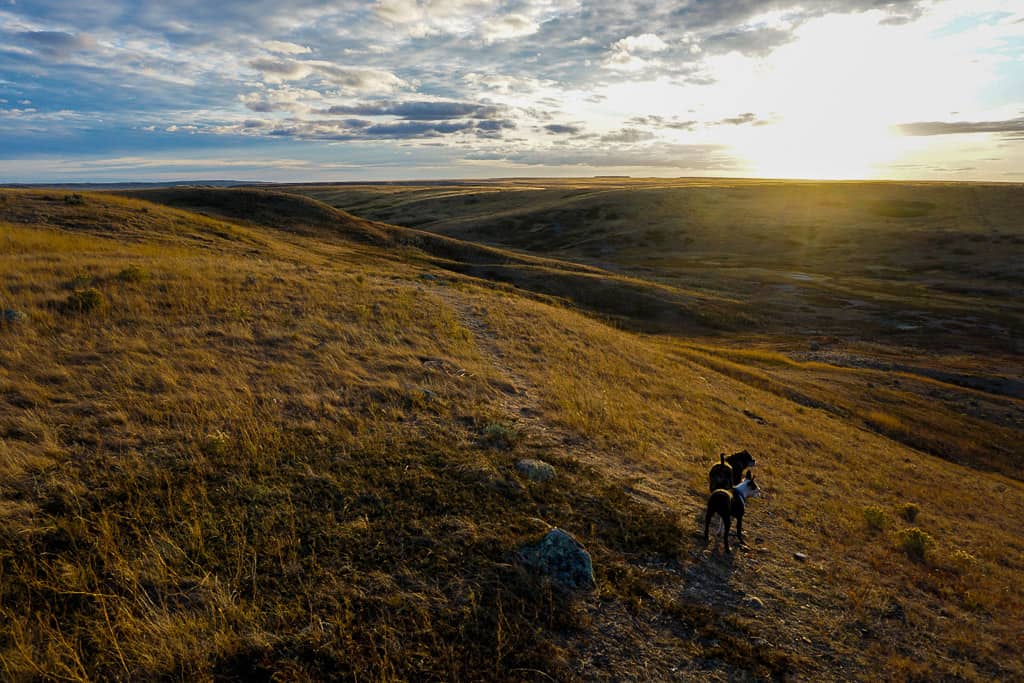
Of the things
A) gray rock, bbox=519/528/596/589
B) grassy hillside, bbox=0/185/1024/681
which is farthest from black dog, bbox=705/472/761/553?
gray rock, bbox=519/528/596/589

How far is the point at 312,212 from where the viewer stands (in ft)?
227

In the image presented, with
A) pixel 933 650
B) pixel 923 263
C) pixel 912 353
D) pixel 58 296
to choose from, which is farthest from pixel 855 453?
pixel 923 263

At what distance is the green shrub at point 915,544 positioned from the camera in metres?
10.9

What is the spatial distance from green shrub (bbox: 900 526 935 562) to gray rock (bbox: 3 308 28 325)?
21567mm

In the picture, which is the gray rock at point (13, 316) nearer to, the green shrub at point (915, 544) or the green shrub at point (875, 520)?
the green shrub at point (875, 520)

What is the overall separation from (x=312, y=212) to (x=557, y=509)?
2774 inches

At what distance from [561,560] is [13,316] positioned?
48.9 ft

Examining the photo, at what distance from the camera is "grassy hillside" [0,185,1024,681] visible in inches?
211

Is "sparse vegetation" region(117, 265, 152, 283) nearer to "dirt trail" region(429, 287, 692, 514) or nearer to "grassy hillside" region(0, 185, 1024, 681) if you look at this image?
"grassy hillside" region(0, 185, 1024, 681)

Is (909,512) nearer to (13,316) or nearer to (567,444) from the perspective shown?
(567,444)

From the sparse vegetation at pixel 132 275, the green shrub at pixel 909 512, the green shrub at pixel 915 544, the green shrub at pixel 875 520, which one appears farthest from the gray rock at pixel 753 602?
the sparse vegetation at pixel 132 275

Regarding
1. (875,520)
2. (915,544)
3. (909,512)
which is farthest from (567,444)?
(909,512)

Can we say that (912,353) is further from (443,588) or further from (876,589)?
(443,588)

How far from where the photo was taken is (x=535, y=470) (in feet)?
30.1
